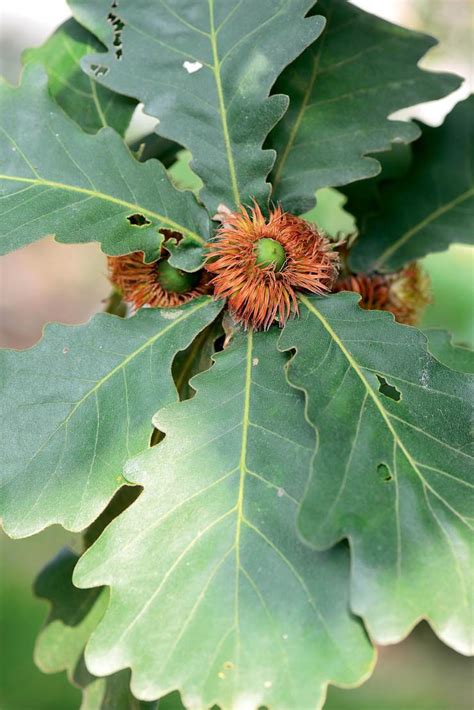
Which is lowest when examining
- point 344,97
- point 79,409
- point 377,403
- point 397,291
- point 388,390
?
point 397,291

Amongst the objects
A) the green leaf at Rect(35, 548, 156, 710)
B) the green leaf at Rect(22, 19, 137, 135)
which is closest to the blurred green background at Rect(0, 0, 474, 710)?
the green leaf at Rect(35, 548, 156, 710)

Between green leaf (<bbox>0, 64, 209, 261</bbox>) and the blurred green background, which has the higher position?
green leaf (<bbox>0, 64, 209, 261</bbox>)

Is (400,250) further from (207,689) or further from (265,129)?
(207,689)

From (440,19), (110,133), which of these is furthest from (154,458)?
(440,19)

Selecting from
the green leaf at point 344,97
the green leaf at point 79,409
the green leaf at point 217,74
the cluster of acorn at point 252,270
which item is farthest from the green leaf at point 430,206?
the green leaf at point 79,409

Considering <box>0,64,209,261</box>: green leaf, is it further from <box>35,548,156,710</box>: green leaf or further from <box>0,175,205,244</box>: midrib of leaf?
<box>35,548,156,710</box>: green leaf

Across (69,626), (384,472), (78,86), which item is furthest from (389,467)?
(78,86)

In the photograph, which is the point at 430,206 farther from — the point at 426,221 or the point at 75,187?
the point at 75,187
